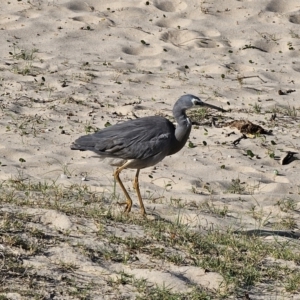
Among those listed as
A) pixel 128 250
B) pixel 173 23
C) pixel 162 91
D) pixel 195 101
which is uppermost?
pixel 195 101

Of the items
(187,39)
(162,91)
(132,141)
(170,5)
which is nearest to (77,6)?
(170,5)

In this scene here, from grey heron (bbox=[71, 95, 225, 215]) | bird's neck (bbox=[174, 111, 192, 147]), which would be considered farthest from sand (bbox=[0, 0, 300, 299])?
bird's neck (bbox=[174, 111, 192, 147])

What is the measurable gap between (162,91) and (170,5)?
244 cm

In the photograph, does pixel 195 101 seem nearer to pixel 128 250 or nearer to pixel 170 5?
pixel 128 250

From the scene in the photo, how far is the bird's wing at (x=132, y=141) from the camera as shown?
6738 millimetres

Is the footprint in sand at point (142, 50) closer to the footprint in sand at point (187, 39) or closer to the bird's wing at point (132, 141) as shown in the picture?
the footprint in sand at point (187, 39)

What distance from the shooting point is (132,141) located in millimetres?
6738

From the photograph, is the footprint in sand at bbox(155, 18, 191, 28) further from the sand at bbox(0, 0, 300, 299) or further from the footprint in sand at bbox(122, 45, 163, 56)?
the footprint in sand at bbox(122, 45, 163, 56)

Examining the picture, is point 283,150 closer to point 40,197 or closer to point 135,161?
point 135,161

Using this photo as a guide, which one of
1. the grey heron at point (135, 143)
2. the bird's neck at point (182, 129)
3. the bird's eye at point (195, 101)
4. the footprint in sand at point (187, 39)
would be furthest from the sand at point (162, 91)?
the bird's eye at point (195, 101)

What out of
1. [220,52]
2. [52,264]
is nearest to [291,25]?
[220,52]

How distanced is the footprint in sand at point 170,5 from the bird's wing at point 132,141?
4.83 metres

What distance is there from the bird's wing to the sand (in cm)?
47

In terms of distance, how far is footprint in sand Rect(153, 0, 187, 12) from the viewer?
11.4 metres
